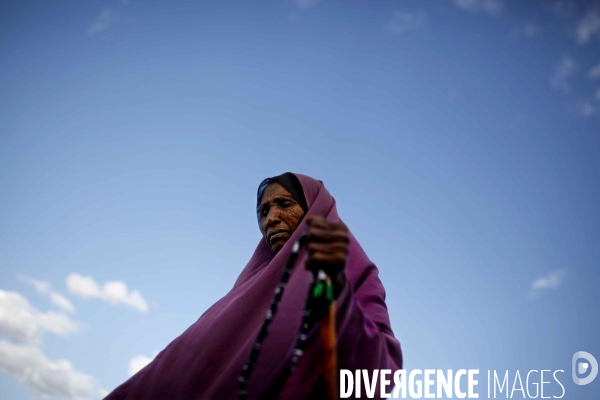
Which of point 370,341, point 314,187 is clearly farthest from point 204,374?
point 314,187

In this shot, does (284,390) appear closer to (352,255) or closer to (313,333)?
(313,333)

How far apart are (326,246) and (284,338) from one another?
0.76 m

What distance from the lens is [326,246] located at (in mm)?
1451

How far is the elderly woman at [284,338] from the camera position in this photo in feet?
5.46

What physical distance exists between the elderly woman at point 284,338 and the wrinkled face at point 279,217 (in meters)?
0.01

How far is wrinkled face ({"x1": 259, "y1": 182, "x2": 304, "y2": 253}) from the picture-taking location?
10.0 feet

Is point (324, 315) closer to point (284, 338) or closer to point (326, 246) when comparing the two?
point (326, 246)

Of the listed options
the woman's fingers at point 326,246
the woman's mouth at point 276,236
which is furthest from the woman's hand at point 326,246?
the woman's mouth at point 276,236

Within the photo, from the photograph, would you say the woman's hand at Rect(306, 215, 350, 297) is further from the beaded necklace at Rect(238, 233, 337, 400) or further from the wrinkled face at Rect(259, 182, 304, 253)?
the wrinkled face at Rect(259, 182, 304, 253)

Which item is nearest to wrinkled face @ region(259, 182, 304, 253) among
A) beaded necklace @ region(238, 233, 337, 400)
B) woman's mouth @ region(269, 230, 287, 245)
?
woman's mouth @ region(269, 230, 287, 245)

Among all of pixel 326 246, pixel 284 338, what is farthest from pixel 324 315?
pixel 284 338

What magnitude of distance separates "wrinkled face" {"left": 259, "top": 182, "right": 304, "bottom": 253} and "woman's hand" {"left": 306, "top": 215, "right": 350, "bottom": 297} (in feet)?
5.15

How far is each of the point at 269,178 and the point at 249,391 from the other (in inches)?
72.7

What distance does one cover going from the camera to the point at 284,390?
169 cm
